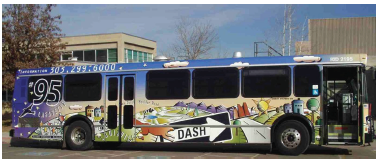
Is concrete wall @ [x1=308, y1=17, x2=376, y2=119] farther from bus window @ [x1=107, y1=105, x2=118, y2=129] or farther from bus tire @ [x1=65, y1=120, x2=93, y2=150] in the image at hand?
bus tire @ [x1=65, y1=120, x2=93, y2=150]

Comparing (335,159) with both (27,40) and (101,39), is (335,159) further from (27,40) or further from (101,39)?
(101,39)

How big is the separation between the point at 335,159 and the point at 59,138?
8782mm

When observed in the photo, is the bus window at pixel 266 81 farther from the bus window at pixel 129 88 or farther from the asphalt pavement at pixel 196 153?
the bus window at pixel 129 88

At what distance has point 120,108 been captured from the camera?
1389cm

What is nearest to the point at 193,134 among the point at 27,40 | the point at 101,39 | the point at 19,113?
the point at 19,113

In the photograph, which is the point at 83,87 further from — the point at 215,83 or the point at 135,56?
the point at 135,56

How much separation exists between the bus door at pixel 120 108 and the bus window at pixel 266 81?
12.0 ft

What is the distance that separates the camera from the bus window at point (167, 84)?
1322cm

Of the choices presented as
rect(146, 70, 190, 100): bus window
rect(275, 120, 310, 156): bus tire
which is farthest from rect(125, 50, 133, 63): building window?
rect(275, 120, 310, 156): bus tire

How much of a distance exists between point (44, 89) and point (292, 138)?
8483mm

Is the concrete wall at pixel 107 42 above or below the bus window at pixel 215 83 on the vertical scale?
above

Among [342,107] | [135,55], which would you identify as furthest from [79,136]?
[135,55]

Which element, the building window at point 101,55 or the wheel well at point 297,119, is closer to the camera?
the wheel well at point 297,119

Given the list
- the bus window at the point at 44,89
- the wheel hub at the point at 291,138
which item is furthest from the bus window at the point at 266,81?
the bus window at the point at 44,89
